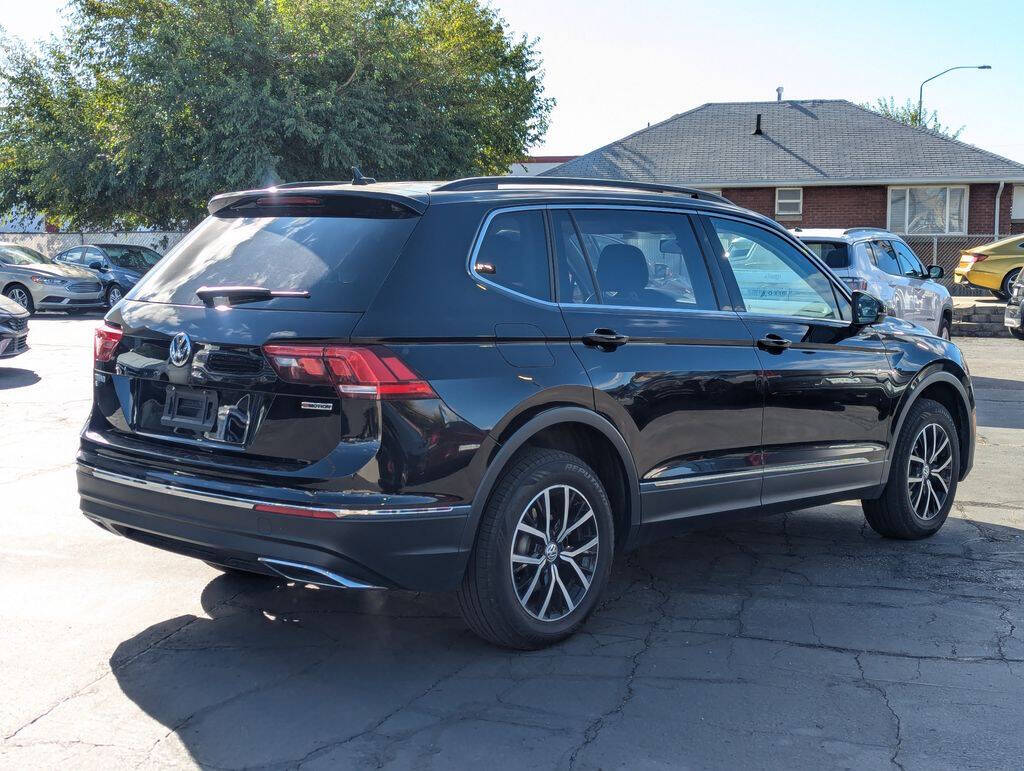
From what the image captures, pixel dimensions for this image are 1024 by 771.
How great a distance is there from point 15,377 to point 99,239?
2536 cm

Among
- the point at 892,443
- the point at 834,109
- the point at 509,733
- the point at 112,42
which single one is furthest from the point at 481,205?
the point at 834,109

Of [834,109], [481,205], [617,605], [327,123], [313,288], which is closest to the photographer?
[313,288]

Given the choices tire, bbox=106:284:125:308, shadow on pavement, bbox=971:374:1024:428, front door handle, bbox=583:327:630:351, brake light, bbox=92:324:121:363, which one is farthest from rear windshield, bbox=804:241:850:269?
tire, bbox=106:284:125:308

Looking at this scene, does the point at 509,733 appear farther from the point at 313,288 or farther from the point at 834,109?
the point at 834,109

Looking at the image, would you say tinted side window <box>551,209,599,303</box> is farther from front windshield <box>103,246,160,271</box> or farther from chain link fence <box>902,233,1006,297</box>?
chain link fence <box>902,233,1006,297</box>

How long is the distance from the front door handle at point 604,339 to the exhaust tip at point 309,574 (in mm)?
1374

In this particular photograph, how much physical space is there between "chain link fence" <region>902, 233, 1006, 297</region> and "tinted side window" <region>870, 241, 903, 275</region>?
17.0m

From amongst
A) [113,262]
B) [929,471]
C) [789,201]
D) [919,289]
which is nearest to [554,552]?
[929,471]

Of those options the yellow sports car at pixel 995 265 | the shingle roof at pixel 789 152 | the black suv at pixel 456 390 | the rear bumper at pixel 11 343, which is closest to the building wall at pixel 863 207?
the shingle roof at pixel 789 152

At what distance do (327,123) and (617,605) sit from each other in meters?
26.1

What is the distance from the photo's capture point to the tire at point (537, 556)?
4.55 m

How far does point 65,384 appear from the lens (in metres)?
13.2

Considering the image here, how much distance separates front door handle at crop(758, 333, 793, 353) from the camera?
225 inches

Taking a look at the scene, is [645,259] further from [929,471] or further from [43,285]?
[43,285]
